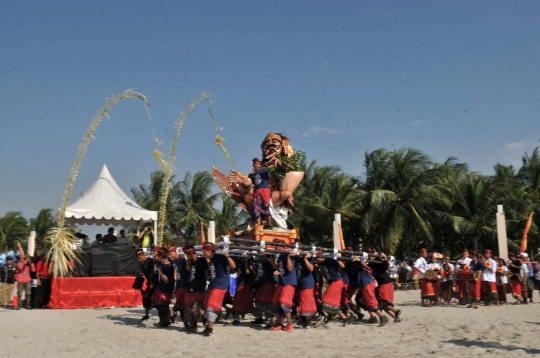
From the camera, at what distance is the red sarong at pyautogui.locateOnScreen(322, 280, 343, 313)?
37.1ft

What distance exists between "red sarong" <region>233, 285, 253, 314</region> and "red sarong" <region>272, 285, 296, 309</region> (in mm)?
1141

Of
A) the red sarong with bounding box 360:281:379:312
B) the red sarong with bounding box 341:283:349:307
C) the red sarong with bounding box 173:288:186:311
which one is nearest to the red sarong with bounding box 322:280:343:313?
the red sarong with bounding box 360:281:379:312

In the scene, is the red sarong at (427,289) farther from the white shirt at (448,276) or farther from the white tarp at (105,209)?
the white tarp at (105,209)

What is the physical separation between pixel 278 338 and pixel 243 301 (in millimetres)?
2300

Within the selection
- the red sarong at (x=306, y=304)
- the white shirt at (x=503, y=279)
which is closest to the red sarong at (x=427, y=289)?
the white shirt at (x=503, y=279)

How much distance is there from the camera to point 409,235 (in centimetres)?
3022

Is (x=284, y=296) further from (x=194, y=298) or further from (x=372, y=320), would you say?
(x=372, y=320)

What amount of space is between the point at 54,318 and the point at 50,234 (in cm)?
303

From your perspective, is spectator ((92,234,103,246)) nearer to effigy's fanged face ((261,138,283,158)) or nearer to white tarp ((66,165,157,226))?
white tarp ((66,165,157,226))

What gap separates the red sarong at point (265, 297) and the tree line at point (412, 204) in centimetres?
1701

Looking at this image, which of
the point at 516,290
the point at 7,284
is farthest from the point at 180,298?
the point at 516,290

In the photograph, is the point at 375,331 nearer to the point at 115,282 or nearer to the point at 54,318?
the point at 54,318

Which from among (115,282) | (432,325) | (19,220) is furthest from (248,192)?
(19,220)

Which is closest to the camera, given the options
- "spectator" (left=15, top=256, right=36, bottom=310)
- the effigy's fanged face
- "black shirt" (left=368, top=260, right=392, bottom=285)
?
"black shirt" (left=368, top=260, right=392, bottom=285)
